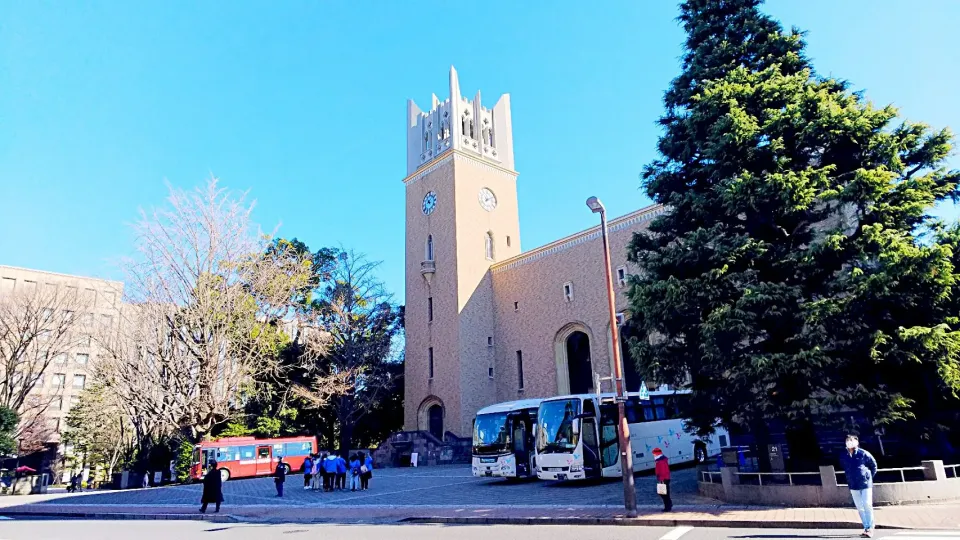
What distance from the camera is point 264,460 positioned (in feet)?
94.8

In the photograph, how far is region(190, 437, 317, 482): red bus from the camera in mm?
26031

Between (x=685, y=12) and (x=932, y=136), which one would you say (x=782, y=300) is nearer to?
(x=932, y=136)

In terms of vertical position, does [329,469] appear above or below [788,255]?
below

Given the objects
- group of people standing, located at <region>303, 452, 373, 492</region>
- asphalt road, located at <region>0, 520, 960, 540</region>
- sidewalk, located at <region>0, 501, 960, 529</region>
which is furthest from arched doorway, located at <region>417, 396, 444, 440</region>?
asphalt road, located at <region>0, 520, 960, 540</region>

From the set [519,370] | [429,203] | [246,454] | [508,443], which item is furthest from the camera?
[429,203]

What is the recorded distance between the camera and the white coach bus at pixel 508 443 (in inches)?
687

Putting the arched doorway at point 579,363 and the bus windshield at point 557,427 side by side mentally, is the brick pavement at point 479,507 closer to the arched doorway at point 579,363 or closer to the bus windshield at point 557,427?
the bus windshield at point 557,427

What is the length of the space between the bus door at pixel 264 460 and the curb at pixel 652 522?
19846mm

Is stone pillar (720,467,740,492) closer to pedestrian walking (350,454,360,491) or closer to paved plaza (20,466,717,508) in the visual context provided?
paved plaza (20,466,717,508)

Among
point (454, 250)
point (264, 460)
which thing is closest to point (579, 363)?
point (454, 250)

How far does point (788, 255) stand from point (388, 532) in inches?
341

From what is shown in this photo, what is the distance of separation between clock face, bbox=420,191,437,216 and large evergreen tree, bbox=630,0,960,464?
22304 millimetres

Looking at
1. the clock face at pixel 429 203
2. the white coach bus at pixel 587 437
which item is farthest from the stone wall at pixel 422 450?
the white coach bus at pixel 587 437

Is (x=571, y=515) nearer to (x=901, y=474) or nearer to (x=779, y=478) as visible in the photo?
(x=779, y=478)
